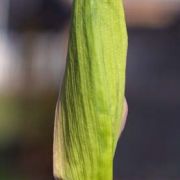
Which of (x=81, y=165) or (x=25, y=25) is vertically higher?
(x=25, y=25)

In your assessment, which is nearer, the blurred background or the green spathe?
the green spathe

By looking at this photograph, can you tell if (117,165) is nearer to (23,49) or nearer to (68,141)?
(23,49)

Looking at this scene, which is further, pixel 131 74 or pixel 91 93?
pixel 131 74

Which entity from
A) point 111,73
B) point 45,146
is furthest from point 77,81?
point 45,146

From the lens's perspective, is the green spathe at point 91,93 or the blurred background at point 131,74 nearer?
the green spathe at point 91,93

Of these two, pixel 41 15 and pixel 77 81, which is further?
pixel 41 15
